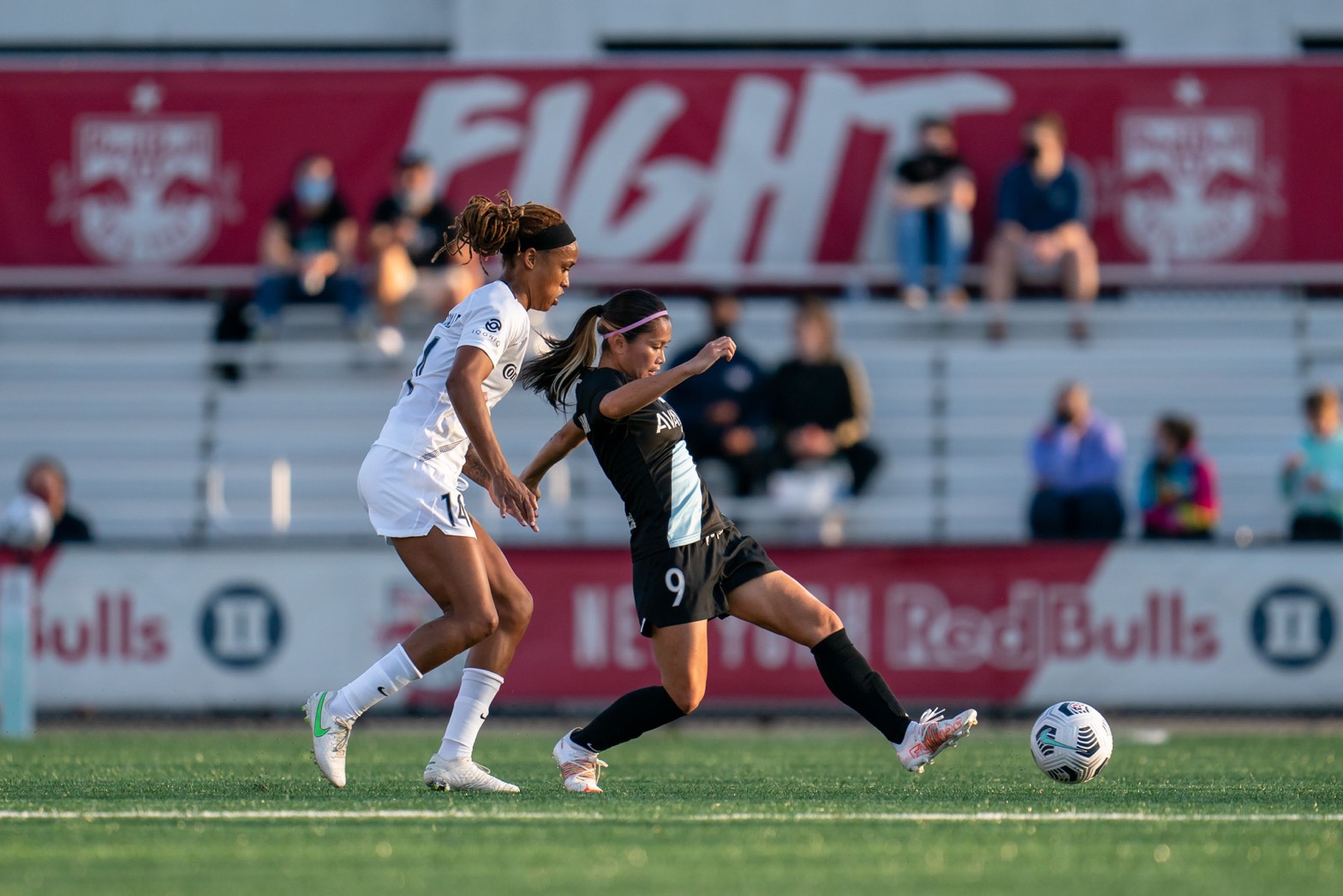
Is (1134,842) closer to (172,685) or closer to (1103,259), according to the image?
(172,685)

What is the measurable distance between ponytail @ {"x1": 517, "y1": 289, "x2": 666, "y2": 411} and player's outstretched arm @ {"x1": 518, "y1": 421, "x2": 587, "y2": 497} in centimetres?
11

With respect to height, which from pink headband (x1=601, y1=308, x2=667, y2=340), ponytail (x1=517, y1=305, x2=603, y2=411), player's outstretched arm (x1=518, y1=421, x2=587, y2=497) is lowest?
player's outstretched arm (x1=518, y1=421, x2=587, y2=497)

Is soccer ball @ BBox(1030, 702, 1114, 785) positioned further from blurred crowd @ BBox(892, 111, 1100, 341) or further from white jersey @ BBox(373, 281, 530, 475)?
blurred crowd @ BBox(892, 111, 1100, 341)

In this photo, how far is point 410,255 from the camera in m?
16.2

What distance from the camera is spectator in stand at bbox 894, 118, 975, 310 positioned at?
16.5 meters

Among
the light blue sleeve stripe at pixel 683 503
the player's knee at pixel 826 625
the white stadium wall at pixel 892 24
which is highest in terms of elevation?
the white stadium wall at pixel 892 24

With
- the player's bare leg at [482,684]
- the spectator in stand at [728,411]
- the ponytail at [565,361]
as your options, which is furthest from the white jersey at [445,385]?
the spectator in stand at [728,411]

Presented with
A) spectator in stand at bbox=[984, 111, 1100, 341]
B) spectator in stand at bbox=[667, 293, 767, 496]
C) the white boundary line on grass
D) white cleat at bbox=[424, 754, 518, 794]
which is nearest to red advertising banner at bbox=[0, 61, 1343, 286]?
spectator in stand at bbox=[984, 111, 1100, 341]

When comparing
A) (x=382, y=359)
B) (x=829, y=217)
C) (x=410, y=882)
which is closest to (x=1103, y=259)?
(x=829, y=217)

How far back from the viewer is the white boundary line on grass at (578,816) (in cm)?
684

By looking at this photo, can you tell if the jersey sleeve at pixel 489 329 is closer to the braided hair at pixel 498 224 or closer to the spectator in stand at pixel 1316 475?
the braided hair at pixel 498 224

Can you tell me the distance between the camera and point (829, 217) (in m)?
17.5

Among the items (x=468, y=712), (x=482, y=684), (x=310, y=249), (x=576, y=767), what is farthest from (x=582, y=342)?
(x=310, y=249)

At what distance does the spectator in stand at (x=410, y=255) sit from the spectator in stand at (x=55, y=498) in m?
3.43
